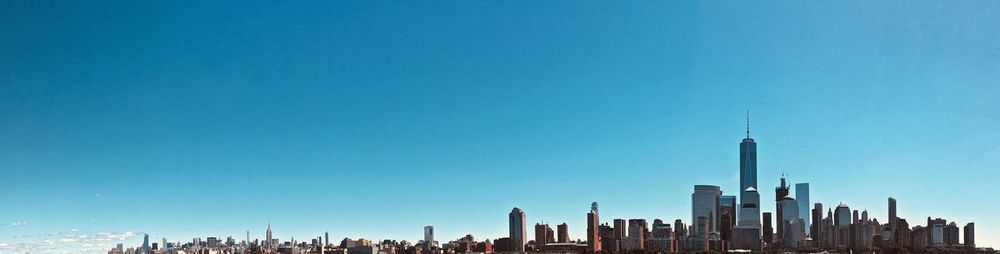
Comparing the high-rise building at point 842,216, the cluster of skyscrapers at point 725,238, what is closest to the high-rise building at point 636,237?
the cluster of skyscrapers at point 725,238

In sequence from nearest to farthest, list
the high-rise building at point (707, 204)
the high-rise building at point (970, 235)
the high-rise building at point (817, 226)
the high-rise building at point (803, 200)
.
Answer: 1. the high-rise building at point (970, 235)
2. the high-rise building at point (817, 226)
3. the high-rise building at point (803, 200)
4. the high-rise building at point (707, 204)

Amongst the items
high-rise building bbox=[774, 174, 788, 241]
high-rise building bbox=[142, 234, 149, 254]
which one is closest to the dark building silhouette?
high-rise building bbox=[774, 174, 788, 241]

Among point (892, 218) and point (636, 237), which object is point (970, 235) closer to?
point (892, 218)

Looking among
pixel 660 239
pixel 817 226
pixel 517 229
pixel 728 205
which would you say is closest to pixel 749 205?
pixel 728 205

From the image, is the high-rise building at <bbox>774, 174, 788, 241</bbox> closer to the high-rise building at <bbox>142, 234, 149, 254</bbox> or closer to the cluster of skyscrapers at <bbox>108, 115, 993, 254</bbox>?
the cluster of skyscrapers at <bbox>108, 115, 993, 254</bbox>

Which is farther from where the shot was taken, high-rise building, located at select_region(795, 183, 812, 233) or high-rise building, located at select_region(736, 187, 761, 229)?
high-rise building, located at select_region(736, 187, 761, 229)

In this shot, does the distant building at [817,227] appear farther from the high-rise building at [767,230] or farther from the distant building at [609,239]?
the distant building at [609,239]

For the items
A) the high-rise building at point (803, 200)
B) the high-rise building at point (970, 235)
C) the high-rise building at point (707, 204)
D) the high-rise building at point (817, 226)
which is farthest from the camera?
the high-rise building at point (707, 204)
